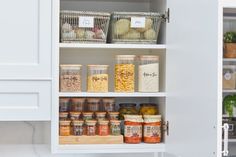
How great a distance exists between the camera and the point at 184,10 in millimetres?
1788

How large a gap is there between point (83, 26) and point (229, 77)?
0.71 metres

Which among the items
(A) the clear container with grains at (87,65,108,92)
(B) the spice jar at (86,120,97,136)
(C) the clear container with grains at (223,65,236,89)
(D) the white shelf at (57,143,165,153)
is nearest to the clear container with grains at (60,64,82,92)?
(A) the clear container with grains at (87,65,108,92)

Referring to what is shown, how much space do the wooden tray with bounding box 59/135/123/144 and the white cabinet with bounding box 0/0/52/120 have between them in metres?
0.15

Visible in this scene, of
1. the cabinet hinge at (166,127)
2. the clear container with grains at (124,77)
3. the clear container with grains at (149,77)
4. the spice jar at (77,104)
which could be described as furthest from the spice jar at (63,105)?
the cabinet hinge at (166,127)

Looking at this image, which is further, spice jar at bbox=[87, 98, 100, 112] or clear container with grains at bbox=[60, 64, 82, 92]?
spice jar at bbox=[87, 98, 100, 112]

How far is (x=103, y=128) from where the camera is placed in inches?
81.4

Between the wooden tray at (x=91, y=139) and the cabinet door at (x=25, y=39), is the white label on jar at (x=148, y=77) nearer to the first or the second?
the wooden tray at (x=91, y=139)

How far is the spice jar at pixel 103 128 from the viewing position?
2.06 m

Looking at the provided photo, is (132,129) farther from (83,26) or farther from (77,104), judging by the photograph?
(83,26)

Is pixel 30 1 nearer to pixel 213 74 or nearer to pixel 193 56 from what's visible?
pixel 193 56

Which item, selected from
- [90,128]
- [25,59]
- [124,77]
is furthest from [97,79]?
[25,59]

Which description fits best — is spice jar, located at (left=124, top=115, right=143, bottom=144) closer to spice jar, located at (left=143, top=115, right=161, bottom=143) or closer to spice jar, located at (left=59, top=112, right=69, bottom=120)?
spice jar, located at (left=143, top=115, right=161, bottom=143)

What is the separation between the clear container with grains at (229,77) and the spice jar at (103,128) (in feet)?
1.96

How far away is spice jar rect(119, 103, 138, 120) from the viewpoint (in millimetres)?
2178
